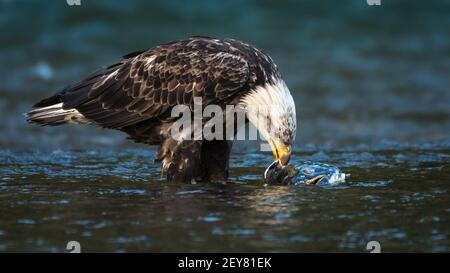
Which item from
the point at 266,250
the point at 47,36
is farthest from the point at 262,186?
the point at 47,36

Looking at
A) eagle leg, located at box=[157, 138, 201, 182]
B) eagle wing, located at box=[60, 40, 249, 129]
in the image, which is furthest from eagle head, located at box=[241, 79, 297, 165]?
eagle leg, located at box=[157, 138, 201, 182]

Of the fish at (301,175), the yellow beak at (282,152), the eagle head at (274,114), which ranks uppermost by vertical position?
the eagle head at (274,114)

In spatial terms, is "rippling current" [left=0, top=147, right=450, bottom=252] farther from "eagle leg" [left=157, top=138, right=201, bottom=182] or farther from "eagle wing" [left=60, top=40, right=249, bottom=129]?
"eagle wing" [left=60, top=40, right=249, bottom=129]

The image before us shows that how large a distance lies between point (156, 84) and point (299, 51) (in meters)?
8.02

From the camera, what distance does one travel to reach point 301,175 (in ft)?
29.1

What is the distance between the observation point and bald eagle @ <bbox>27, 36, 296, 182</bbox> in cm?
874

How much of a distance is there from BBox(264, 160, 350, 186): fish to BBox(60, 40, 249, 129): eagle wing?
31.3 inches

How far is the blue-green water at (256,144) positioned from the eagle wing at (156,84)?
66 cm

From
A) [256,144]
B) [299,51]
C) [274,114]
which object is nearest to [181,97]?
[274,114]

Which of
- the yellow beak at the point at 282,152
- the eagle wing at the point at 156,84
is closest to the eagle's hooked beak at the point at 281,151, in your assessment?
the yellow beak at the point at 282,152

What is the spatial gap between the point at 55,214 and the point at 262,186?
81.7 inches

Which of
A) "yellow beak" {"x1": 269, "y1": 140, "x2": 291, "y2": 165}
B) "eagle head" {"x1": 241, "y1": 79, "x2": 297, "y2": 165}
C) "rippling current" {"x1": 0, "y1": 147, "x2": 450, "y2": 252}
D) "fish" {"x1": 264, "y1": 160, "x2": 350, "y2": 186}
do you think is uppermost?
"eagle head" {"x1": 241, "y1": 79, "x2": 297, "y2": 165}

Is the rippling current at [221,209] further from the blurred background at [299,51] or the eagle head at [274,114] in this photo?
the blurred background at [299,51]

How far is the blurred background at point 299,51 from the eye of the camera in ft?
43.6
